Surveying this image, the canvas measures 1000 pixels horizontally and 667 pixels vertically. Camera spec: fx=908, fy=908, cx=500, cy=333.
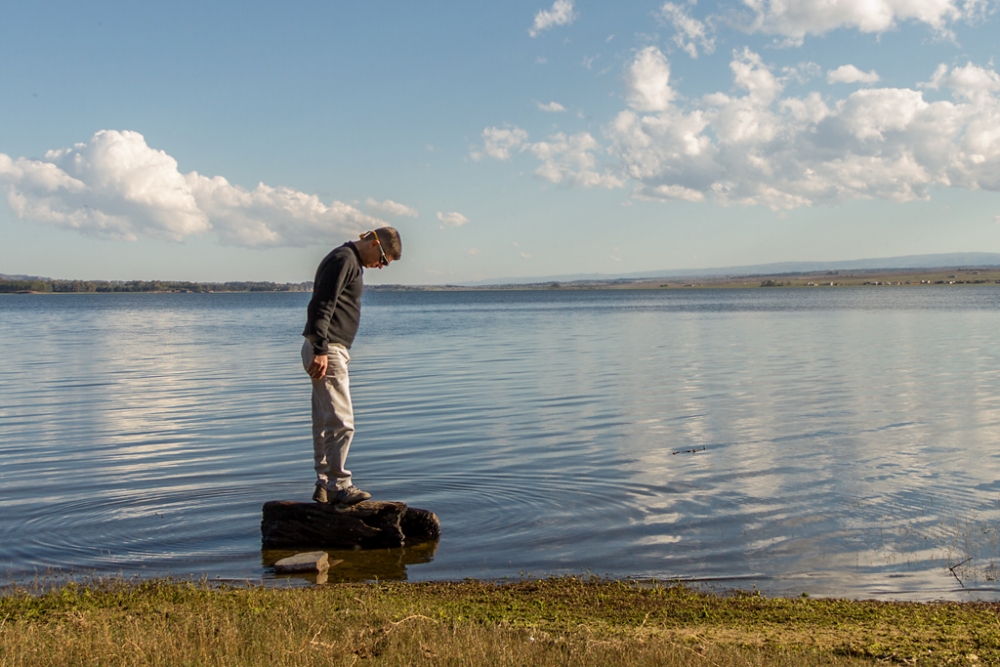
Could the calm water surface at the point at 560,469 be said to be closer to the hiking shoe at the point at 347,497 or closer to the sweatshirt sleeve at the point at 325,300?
the hiking shoe at the point at 347,497

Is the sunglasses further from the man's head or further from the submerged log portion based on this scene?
the submerged log portion

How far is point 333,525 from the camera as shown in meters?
9.55

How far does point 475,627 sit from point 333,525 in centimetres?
372

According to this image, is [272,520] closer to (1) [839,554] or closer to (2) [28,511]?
(2) [28,511]

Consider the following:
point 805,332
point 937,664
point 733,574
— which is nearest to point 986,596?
point 733,574

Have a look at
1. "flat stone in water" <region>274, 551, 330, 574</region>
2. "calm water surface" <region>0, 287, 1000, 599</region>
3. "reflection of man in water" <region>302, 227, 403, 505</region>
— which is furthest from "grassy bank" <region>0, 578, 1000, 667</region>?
"reflection of man in water" <region>302, 227, 403, 505</region>

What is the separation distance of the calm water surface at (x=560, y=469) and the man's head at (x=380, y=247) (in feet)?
9.94

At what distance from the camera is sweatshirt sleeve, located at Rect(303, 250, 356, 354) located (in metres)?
8.42

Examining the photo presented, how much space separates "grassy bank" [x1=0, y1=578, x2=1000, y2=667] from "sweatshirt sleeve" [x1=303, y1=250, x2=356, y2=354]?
7.36 ft

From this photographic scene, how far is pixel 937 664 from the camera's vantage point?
5.68m

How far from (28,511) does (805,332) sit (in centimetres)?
4196

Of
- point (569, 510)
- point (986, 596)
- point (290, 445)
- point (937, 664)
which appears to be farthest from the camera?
point (290, 445)

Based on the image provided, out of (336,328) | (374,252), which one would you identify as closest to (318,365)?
(336,328)

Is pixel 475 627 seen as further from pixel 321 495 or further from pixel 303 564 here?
pixel 321 495
